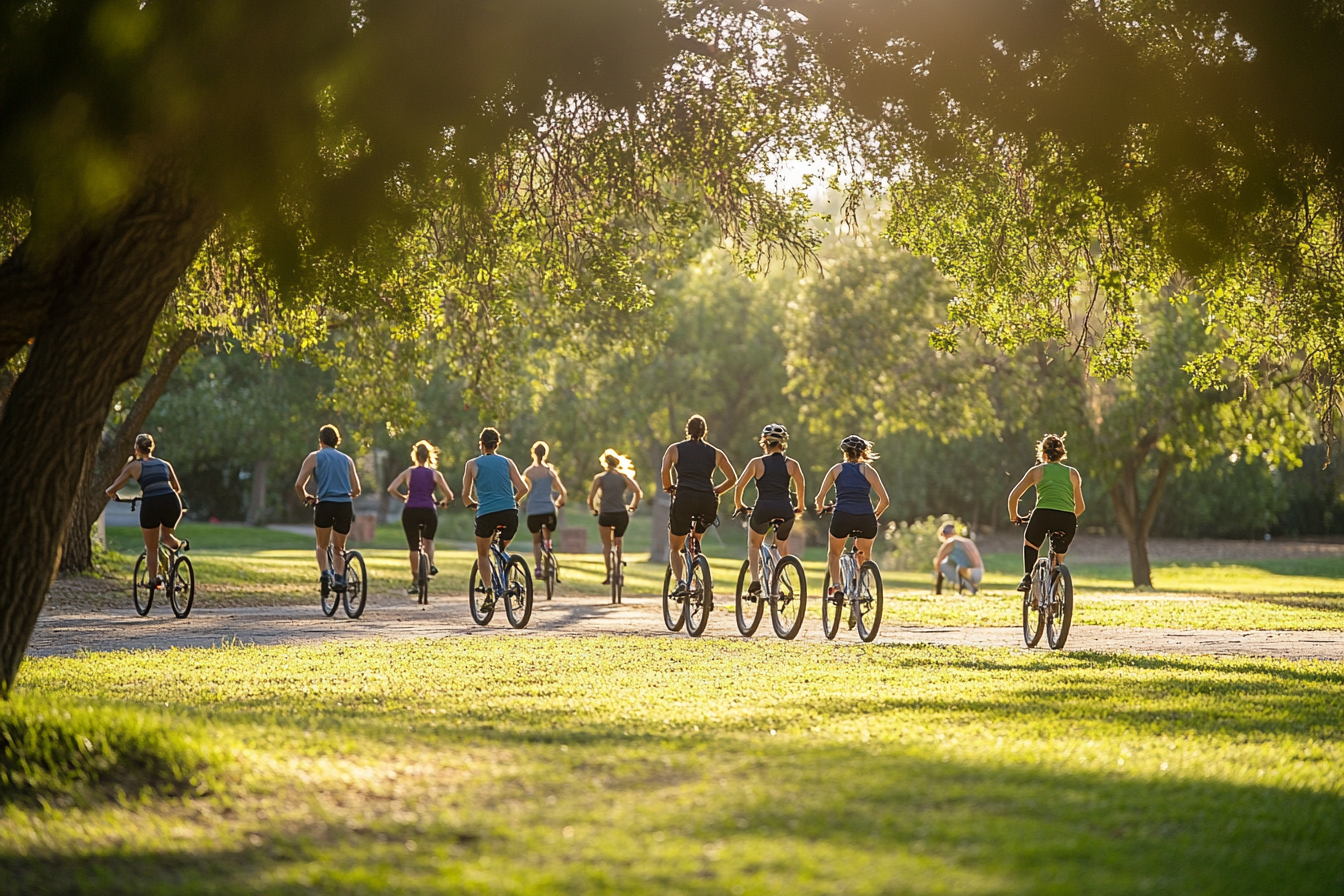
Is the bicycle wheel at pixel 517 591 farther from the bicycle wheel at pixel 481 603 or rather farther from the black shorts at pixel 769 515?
the black shorts at pixel 769 515

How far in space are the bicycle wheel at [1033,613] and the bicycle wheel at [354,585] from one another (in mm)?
7141

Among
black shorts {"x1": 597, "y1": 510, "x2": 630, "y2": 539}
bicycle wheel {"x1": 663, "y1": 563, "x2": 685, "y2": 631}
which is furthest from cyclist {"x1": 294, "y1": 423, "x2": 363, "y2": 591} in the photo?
bicycle wheel {"x1": 663, "y1": 563, "x2": 685, "y2": 631}

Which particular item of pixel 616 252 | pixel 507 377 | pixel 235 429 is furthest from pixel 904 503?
pixel 616 252

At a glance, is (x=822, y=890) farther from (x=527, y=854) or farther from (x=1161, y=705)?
(x=1161, y=705)

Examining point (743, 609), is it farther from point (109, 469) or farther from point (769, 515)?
point (109, 469)

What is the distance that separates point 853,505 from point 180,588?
795 centimetres

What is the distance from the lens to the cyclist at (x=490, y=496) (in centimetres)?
1439

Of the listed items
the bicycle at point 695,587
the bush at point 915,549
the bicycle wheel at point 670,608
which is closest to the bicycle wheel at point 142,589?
the bicycle wheel at point 670,608

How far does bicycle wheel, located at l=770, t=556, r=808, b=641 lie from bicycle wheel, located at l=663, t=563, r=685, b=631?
1139mm

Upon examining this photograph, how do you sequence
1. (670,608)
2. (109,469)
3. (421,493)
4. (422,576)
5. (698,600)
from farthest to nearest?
(109,469), (422,576), (421,493), (670,608), (698,600)

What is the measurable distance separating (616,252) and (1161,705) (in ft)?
23.4

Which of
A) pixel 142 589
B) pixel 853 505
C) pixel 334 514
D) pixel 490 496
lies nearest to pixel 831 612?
pixel 853 505

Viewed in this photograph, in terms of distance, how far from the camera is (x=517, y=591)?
14516 millimetres

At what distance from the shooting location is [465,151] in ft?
29.4
